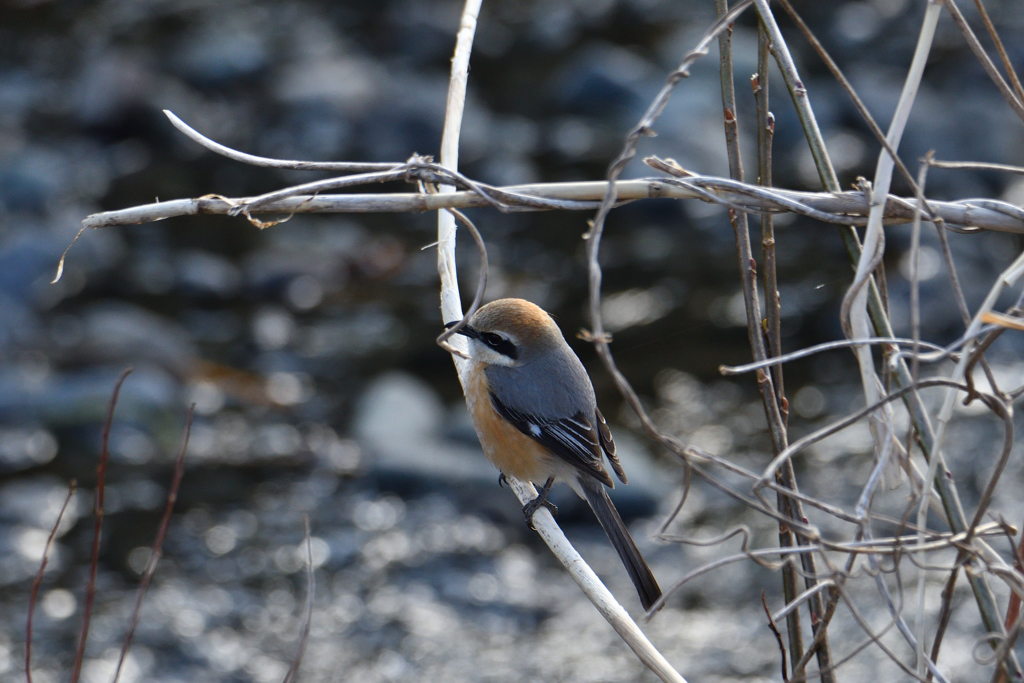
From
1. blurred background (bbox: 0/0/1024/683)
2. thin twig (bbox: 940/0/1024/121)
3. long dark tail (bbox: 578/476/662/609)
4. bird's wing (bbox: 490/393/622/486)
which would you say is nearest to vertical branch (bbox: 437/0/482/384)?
bird's wing (bbox: 490/393/622/486)

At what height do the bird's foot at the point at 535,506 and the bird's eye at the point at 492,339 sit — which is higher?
the bird's eye at the point at 492,339

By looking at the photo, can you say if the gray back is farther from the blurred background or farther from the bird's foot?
the blurred background

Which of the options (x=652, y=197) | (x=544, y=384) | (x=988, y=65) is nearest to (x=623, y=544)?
(x=544, y=384)

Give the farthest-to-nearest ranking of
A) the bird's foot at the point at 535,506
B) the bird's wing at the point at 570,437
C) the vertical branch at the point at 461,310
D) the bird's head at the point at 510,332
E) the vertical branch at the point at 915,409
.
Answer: the bird's head at the point at 510,332 → the bird's wing at the point at 570,437 → the bird's foot at the point at 535,506 → the vertical branch at the point at 461,310 → the vertical branch at the point at 915,409

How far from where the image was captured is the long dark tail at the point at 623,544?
10.8 feet

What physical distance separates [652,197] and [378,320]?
765 centimetres

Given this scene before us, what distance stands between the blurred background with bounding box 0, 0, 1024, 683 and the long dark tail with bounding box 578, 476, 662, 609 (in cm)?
275

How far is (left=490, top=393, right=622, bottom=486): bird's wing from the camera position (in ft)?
12.3

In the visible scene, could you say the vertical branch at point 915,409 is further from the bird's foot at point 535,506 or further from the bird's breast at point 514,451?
the bird's breast at point 514,451

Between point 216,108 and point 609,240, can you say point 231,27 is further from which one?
point 609,240

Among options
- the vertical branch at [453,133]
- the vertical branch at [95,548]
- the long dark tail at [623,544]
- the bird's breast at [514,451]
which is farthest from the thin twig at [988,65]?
the bird's breast at [514,451]

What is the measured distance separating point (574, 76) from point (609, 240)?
342cm

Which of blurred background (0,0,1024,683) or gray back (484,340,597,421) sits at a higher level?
gray back (484,340,597,421)

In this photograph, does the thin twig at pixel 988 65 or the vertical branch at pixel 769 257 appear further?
the vertical branch at pixel 769 257
